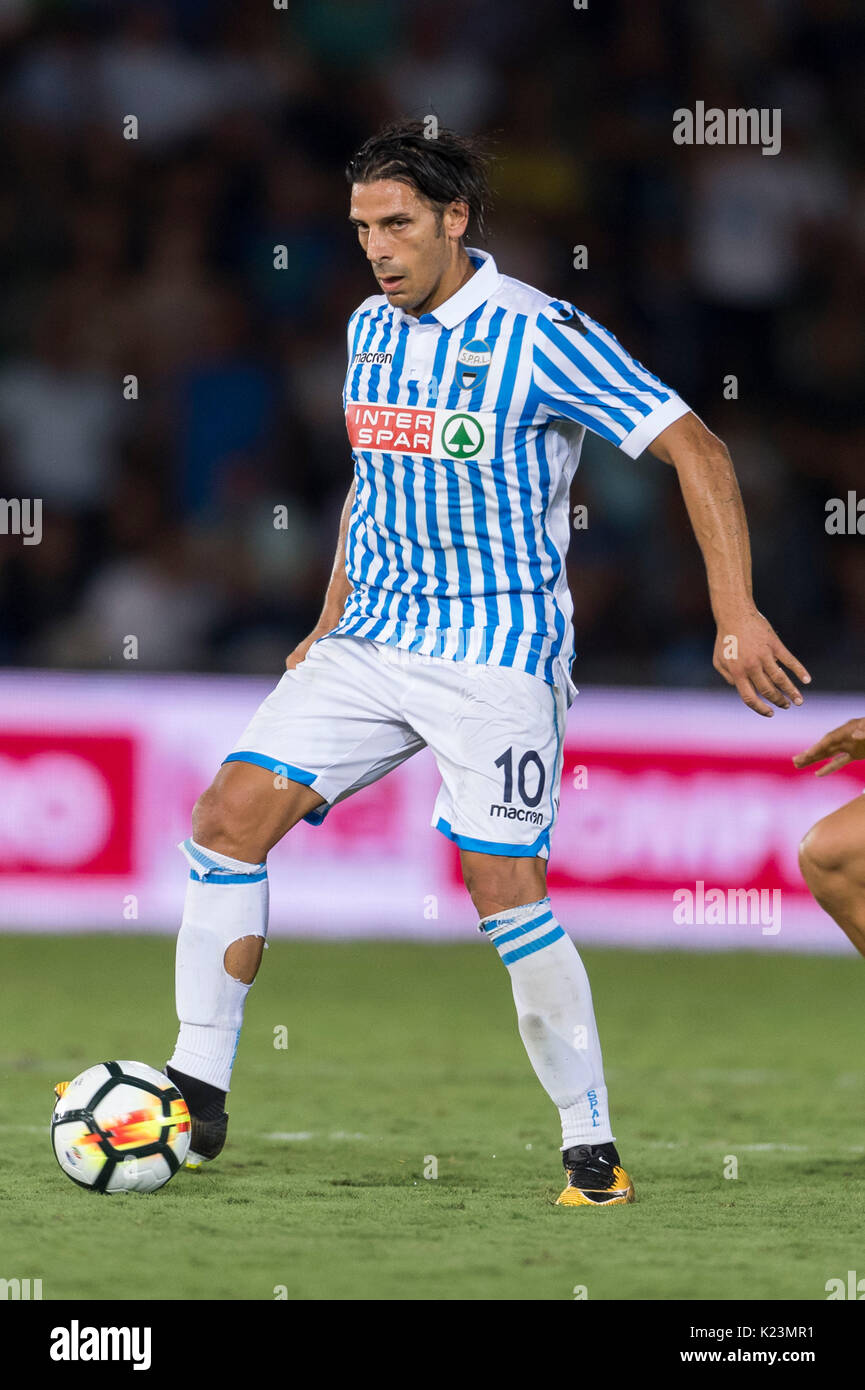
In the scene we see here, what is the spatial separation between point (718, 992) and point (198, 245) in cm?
499

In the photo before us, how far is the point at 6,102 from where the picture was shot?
36.4ft

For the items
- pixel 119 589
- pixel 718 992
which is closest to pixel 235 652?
pixel 119 589

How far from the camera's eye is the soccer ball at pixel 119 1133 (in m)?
4.25

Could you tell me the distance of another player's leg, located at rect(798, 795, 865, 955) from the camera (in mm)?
4438

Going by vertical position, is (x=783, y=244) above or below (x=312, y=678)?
above

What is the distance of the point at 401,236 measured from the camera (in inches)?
176

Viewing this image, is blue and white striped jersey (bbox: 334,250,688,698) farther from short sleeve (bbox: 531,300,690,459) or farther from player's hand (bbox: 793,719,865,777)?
player's hand (bbox: 793,719,865,777)

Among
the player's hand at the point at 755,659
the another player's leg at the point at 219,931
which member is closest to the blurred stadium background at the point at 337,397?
the another player's leg at the point at 219,931

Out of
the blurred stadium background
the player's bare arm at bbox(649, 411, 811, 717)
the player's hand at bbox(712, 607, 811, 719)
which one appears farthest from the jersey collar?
the blurred stadium background

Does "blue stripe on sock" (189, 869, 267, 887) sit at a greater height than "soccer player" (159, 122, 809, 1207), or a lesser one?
lesser

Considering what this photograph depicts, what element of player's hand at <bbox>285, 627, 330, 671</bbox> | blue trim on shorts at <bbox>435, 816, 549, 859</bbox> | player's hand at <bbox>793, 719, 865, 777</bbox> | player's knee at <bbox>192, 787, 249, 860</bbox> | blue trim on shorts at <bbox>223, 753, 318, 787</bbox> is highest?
player's hand at <bbox>285, 627, 330, 671</bbox>

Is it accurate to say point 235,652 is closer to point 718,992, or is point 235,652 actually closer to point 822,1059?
point 718,992

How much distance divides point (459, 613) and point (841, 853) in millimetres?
975

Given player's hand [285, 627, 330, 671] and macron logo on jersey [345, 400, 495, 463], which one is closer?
macron logo on jersey [345, 400, 495, 463]
